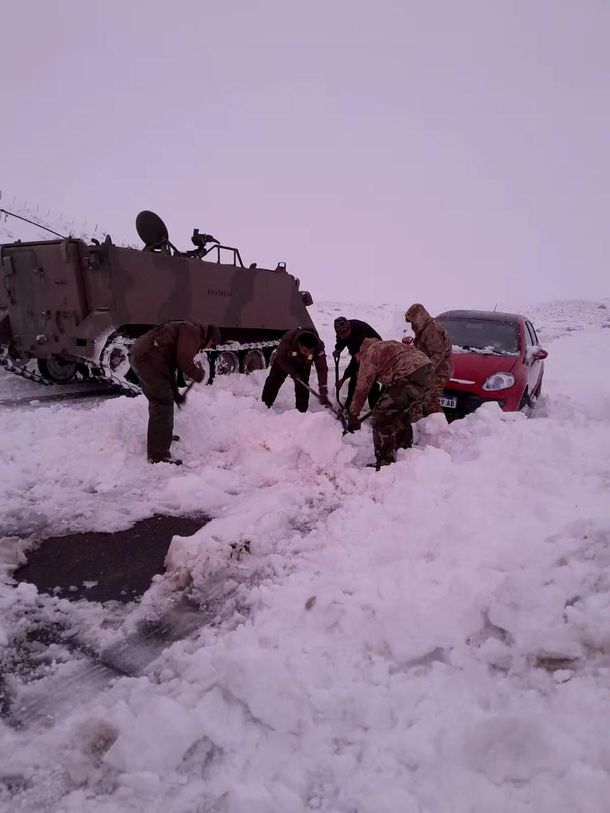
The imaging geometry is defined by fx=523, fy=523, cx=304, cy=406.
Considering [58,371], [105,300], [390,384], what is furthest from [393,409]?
[58,371]

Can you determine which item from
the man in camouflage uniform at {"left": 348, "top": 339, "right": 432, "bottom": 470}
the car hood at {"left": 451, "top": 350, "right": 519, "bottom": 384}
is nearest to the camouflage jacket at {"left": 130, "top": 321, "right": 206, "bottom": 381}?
the man in camouflage uniform at {"left": 348, "top": 339, "right": 432, "bottom": 470}

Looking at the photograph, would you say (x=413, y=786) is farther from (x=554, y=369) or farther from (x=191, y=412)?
(x=554, y=369)

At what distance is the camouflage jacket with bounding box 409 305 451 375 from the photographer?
661 cm

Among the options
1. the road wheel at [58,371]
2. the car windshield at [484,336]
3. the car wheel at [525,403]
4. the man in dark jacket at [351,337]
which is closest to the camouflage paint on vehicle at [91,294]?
the road wheel at [58,371]

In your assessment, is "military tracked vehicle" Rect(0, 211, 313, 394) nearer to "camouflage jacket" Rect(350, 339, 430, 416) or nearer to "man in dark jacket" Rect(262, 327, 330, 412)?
"man in dark jacket" Rect(262, 327, 330, 412)

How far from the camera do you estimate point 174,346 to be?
5422 mm

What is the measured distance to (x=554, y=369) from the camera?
13648 mm

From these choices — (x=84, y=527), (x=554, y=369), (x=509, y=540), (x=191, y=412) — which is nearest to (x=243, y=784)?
(x=509, y=540)

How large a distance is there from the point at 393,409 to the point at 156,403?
2.40 meters

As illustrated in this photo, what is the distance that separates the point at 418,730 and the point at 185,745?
3.02 ft

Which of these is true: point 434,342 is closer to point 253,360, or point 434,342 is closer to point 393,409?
point 393,409

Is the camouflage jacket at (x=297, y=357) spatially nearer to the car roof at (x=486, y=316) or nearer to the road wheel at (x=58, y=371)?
the car roof at (x=486, y=316)

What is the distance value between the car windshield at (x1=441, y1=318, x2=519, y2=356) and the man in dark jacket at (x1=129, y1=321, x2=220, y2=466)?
4.25 meters

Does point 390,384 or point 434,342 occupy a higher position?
point 434,342
